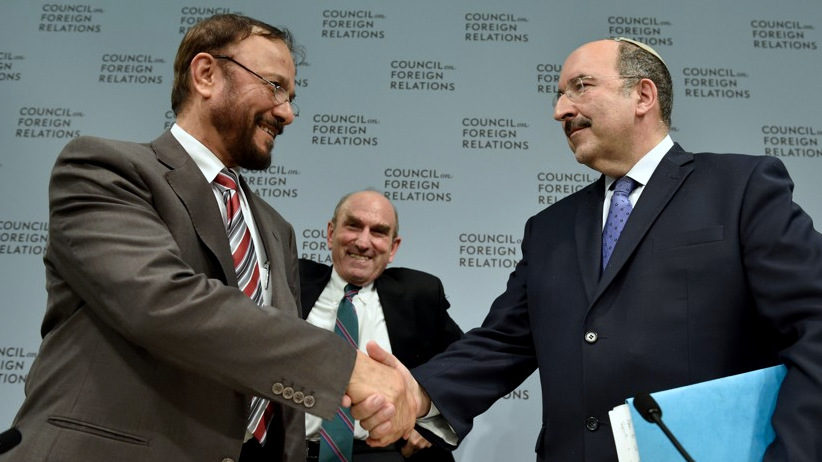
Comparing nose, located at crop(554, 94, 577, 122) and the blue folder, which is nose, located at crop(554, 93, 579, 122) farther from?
the blue folder

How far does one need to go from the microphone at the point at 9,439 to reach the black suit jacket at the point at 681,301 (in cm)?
108

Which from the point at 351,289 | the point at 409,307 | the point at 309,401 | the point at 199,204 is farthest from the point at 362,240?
the point at 309,401

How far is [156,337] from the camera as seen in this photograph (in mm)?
1497

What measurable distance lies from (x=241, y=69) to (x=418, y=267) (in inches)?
69.7

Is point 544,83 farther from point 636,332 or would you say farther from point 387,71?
point 636,332

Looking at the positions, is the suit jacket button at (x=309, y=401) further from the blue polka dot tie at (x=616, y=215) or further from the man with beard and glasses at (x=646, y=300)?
the blue polka dot tie at (x=616, y=215)

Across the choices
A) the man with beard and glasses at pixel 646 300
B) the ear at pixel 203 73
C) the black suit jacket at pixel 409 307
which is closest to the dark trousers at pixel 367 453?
the black suit jacket at pixel 409 307

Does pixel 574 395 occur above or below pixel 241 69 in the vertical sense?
below

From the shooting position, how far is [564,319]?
6.63 ft

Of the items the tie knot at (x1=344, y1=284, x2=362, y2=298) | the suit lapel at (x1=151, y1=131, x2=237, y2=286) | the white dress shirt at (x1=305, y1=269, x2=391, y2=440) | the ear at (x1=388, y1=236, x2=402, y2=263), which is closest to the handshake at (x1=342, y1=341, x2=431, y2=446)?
the suit lapel at (x1=151, y1=131, x2=237, y2=286)

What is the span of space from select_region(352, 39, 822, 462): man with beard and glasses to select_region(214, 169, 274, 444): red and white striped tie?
0.76ft

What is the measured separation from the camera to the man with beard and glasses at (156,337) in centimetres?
149

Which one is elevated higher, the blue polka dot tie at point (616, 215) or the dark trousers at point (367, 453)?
the blue polka dot tie at point (616, 215)

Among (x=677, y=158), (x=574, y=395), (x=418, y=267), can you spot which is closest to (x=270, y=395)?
(x=574, y=395)
